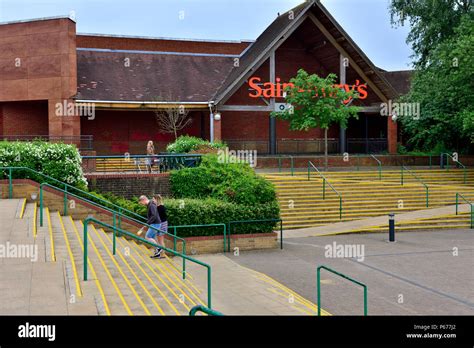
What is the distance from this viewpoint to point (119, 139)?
3161cm

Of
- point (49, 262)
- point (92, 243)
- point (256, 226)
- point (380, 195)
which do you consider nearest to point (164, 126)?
point (380, 195)

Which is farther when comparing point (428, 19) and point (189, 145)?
point (428, 19)

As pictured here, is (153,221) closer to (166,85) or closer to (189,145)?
(189,145)

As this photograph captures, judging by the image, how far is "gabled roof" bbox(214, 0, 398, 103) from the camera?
94.5ft

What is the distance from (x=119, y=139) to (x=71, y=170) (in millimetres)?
14293

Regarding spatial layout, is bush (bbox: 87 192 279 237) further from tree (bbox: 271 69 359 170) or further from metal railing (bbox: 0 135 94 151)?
metal railing (bbox: 0 135 94 151)

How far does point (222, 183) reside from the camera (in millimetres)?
18797

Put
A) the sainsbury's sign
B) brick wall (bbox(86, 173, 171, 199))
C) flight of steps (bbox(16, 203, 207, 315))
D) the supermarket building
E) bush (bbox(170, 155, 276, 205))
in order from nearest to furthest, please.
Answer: flight of steps (bbox(16, 203, 207, 315)) → bush (bbox(170, 155, 276, 205)) → brick wall (bbox(86, 173, 171, 199)) → the supermarket building → the sainsbury's sign

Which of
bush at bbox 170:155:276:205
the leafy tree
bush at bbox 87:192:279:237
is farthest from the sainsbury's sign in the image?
bush at bbox 87:192:279:237

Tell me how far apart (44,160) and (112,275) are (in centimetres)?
777

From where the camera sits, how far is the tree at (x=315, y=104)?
26.7 m

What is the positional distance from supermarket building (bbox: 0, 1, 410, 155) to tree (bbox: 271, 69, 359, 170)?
116 inches

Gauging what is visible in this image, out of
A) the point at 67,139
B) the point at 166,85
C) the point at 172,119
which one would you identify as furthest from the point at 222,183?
the point at 166,85

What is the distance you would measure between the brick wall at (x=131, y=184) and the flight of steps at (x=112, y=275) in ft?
12.3
